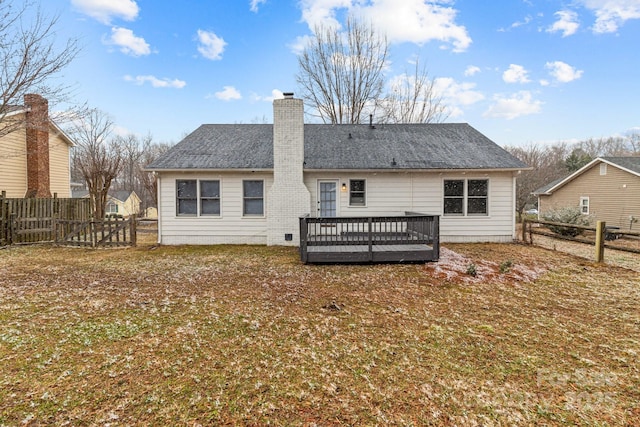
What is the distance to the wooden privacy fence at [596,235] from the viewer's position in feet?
26.7

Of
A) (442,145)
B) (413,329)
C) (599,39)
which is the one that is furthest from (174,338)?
(599,39)

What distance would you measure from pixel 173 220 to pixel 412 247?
8091 mm

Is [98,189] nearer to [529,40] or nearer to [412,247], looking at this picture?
[412,247]

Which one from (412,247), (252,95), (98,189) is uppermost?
(252,95)

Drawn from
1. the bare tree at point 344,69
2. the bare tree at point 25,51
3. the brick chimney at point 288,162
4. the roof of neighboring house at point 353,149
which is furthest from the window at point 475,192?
the bare tree at point 25,51

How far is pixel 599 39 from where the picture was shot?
14.8m

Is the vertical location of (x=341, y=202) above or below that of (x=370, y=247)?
above

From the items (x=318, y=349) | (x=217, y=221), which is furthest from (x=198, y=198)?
(x=318, y=349)

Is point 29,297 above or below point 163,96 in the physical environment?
below

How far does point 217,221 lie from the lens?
10.7m

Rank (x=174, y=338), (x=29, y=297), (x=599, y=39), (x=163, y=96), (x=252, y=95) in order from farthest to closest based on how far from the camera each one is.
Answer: (x=163, y=96), (x=252, y=95), (x=599, y=39), (x=29, y=297), (x=174, y=338)

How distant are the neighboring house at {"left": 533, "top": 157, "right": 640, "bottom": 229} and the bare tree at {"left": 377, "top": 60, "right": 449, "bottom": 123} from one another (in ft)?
30.2

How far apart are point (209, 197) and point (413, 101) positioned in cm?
1785

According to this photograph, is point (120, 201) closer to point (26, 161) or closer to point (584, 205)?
point (26, 161)
